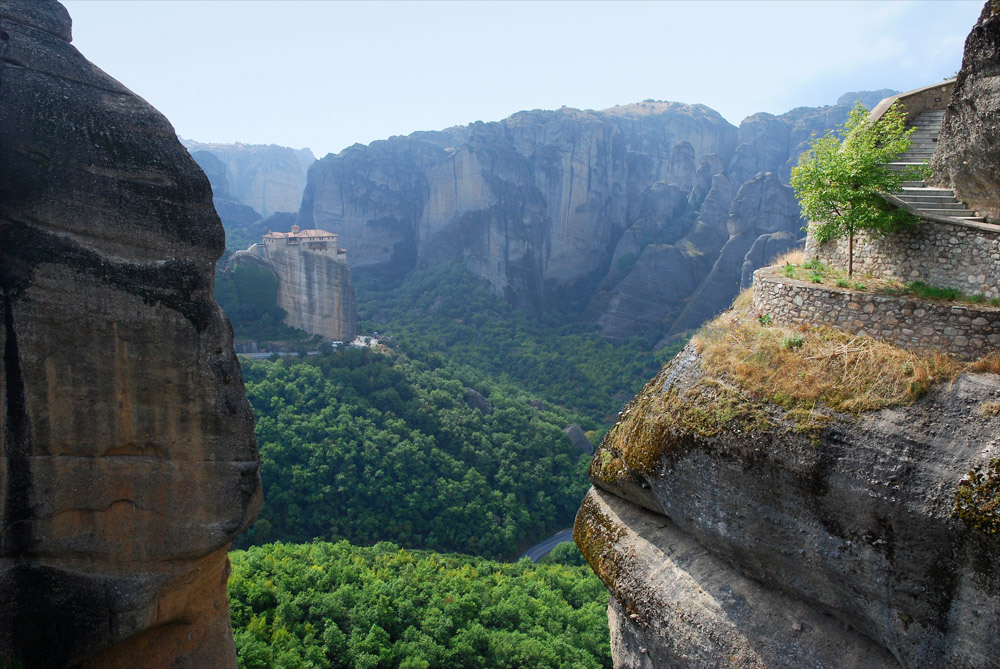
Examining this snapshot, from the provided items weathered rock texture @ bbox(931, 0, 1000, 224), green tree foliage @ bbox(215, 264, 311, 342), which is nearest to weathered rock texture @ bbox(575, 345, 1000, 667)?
weathered rock texture @ bbox(931, 0, 1000, 224)

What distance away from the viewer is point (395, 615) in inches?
751

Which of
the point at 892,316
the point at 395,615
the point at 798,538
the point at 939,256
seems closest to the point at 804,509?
the point at 798,538

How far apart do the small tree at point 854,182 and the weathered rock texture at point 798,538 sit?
3147mm

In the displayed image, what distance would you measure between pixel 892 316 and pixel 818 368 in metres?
1.31

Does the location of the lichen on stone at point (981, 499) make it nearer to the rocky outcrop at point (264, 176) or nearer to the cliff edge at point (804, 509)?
the cliff edge at point (804, 509)

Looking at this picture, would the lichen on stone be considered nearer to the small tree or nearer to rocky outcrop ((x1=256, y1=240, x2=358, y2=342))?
the small tree

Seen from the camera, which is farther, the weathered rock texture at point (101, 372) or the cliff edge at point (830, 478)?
the weathered rock texture at point (101, 372)

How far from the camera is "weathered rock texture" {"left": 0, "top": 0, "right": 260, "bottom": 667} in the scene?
8.52 m

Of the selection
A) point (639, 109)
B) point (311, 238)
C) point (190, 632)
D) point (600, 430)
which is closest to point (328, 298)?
point (311, 238)

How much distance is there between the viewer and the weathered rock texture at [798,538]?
266 inches

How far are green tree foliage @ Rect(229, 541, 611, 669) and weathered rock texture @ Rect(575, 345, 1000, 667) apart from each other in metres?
8.66

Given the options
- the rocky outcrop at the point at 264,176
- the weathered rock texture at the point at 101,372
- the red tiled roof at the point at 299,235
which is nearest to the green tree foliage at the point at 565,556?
the weathered rock texture at the point at 101,372

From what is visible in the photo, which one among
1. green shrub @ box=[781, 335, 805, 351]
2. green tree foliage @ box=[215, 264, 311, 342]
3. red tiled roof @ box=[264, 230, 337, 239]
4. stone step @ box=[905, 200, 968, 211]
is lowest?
green tree foliage @ box=[215, 264, 311, 342]

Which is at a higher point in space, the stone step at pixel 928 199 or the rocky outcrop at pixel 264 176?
the rocky outcrop at pixel 264 176
